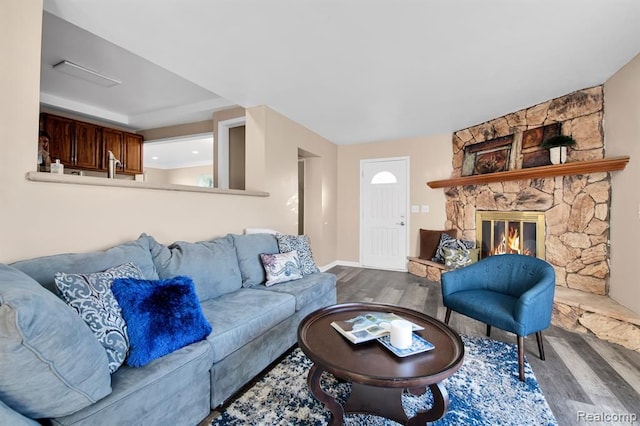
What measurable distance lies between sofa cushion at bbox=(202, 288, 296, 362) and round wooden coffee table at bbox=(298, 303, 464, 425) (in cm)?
37

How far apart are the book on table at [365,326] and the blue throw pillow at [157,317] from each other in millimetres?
755

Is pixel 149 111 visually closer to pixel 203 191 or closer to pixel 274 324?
pixel 203 191

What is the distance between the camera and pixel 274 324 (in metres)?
1.98

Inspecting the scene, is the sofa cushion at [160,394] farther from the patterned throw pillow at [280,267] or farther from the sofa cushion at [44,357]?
the patterned throw pillow at [280,267]

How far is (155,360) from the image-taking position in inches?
51.1

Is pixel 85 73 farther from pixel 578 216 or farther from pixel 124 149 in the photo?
pixel 578 216

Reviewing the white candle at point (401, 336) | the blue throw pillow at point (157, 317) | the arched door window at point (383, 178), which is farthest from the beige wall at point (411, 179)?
the blue throw pillow at point (157, 317)

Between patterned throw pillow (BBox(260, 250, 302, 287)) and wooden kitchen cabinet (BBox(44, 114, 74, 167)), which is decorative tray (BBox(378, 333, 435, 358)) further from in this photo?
wooden kitchen cabinet (BBox(44, 114, 74, 167))

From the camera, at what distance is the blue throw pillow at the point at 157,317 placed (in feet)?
4.20

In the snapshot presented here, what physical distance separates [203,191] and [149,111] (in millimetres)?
2464

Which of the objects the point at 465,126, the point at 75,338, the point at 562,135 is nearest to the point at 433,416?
the point at 75,338

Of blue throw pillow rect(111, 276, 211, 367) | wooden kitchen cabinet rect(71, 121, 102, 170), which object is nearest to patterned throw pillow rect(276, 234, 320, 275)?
blue throw pillow rect(111, 276, 211, 367)

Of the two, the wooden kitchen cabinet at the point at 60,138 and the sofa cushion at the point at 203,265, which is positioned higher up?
the wooden kitchen cabinet at the point at 60,138

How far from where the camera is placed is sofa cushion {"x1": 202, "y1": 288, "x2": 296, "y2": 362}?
159 cm
